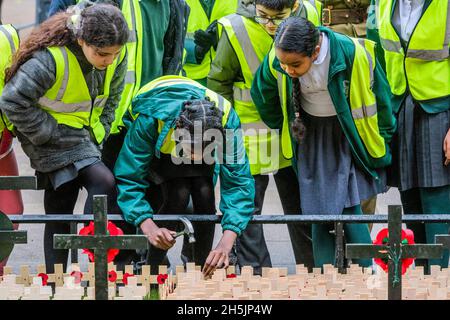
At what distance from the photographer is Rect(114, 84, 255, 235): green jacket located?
259 inches

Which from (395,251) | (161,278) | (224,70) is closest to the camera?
(395,251)

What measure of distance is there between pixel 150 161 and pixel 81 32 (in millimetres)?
721

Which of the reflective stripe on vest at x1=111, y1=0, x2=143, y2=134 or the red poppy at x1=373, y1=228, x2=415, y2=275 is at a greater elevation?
the reflective stripe on vest at x1=111, y1=0, x2=143, y2=134

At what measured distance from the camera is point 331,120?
704cm

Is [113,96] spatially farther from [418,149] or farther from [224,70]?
[418,149]

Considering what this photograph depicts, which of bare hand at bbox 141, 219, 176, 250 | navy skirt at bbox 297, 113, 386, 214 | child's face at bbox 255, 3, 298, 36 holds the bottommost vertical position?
bare hand at bbox 141, 219, 176, 250

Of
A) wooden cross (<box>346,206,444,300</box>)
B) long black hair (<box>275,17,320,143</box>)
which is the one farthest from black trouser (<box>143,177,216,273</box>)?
wooden cross (<box>346,206,444,300</box>)

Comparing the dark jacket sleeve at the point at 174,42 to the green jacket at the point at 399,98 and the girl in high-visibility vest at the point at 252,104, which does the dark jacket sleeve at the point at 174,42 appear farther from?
the green jacket at the point at 399,98

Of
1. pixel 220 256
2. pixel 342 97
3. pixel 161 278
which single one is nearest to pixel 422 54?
pixel 342 97

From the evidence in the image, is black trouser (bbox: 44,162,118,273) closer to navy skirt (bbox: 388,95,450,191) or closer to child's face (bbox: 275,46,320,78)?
child's face (bbox: 275,46,320,78)

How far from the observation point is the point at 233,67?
762cm

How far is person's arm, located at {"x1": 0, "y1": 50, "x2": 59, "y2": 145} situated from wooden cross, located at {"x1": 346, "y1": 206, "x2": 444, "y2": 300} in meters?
1.88
